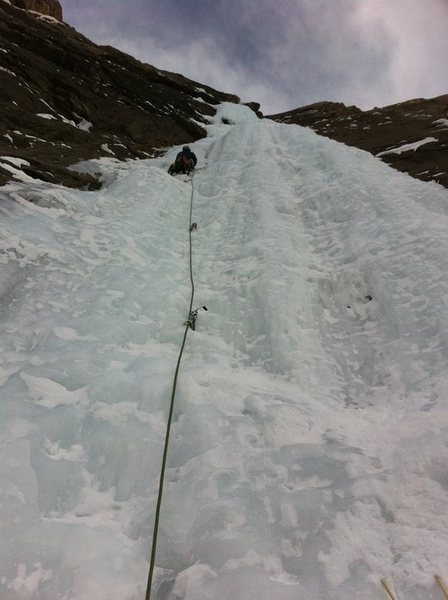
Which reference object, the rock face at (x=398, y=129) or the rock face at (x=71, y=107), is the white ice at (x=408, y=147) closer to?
the rock face at (x=398, y=129)

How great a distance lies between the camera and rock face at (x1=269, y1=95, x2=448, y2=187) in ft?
48.4

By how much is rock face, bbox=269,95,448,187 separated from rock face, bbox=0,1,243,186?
28.5ft

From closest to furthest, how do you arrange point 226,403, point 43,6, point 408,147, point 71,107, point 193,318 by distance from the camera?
point 226,403
point 193,318
point 408,147
point 71,107
point 43,6

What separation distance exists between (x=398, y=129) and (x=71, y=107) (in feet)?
53.3

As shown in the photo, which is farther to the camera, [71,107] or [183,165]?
[71,107]

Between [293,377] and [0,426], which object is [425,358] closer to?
[293,377]

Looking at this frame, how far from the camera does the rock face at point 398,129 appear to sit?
14765 millimetres

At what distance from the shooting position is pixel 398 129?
21891 millimetres

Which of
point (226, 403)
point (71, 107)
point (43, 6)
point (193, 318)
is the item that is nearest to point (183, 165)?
point (71, 107)

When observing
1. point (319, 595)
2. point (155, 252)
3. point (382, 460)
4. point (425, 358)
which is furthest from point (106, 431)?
point (155, 252)

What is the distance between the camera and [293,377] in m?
5.36

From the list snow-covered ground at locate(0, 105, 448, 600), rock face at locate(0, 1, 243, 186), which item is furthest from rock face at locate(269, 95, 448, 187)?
rock face at locate(0, 1, 243, 186)

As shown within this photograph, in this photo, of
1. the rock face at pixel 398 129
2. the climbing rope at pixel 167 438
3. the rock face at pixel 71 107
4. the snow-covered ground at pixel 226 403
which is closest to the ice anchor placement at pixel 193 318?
the climbing rope at pixel 167 438

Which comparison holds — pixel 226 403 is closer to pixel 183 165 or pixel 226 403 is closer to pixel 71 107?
pixel 183 165
